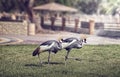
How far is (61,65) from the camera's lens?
12.8 meters

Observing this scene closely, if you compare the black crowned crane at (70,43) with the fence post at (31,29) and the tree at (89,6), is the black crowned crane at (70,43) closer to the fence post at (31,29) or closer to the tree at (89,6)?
the fence post at (31,29)

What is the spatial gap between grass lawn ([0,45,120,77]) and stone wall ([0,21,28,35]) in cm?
1049

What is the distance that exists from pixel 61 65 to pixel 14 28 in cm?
1575

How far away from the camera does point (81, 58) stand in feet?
48.4

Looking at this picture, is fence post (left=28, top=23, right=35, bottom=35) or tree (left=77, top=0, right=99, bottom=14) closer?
fence post (left=28, top=23, right=35, bottom=35)

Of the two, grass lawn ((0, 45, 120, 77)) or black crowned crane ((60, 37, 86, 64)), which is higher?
black crowned crane ((60, 37, 86, 64))

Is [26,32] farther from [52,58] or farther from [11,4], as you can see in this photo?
[11,4]

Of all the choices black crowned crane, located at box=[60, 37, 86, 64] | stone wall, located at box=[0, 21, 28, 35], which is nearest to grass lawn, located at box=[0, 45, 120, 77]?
black crowned crane, located at box=[60, 37, 86, 64]

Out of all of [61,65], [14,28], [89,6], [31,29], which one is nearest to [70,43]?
[61,65]

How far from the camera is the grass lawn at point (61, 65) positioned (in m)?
11.1

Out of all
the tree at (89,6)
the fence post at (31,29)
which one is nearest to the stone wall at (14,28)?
the fence post at (31,29)

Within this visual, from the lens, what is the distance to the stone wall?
2748 cm

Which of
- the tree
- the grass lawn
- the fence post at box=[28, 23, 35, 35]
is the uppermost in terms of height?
the tree

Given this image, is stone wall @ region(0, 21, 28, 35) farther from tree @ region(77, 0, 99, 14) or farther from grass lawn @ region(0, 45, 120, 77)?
tree @ region(77, 0, 99, 14)
